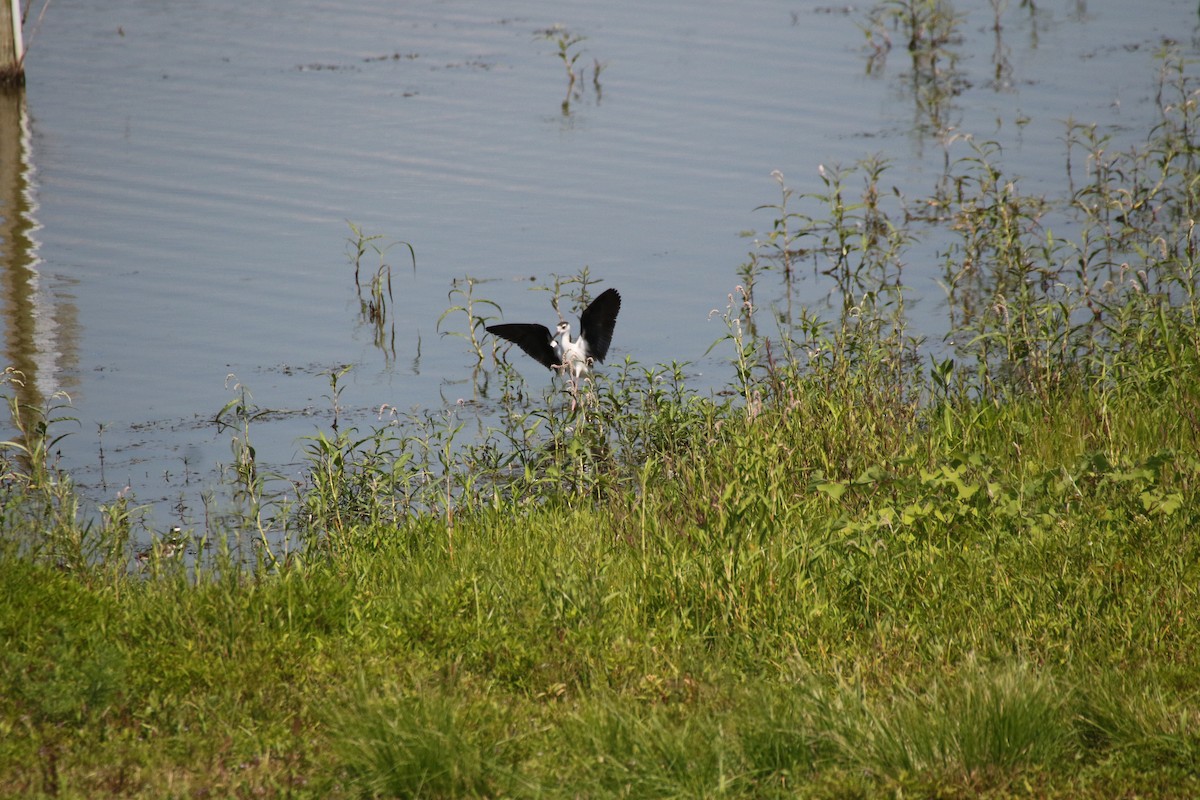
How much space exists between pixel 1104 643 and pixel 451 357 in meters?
5.53

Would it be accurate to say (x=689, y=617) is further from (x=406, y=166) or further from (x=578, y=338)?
(x=406, y=166)

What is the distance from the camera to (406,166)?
43.8 feet

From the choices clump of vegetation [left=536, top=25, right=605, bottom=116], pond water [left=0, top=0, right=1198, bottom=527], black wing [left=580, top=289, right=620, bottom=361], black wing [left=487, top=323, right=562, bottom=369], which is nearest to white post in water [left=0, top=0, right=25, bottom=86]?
pond water [left=0, top=0, right=1198, bottom=527]

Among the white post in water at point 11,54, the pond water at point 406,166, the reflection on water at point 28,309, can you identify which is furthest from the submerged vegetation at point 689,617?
the white post in water at point 11,54

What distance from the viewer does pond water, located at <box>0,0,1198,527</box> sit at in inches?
346

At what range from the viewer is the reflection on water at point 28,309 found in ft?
27.9

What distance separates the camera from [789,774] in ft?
12.5

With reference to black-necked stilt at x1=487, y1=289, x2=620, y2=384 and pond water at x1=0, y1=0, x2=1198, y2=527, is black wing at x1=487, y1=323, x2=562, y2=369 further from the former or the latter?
pond water at x1=0, y1=0, x2=1198, y2=527

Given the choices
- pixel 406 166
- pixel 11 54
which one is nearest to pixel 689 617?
pixel 406 166

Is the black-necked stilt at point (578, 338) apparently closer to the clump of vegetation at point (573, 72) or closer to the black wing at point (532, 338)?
the black wing at point (532, 338)

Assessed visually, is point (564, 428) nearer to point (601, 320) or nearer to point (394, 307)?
point (601, 320)

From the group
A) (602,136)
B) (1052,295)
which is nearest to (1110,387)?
(1052,295)

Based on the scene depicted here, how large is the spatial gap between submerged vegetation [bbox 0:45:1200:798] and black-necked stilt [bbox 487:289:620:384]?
86 cm

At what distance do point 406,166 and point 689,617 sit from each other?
9355 millimetres
